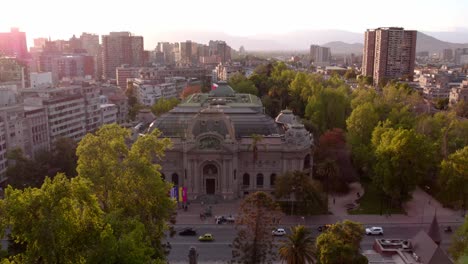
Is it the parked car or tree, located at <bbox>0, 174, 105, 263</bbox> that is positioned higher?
tree, located at <bbox>0, 174, 105, 263</bbox>

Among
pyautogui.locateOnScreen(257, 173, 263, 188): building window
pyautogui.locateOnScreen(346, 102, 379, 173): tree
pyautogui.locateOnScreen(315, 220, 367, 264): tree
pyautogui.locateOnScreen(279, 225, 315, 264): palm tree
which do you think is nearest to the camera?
pyautogui.locateOnScreen(279, 225, 315, 264): palm tree

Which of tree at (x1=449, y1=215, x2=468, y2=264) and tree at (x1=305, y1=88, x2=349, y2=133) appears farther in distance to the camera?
tree at (x1=305, y1=88, x2=349, y2=133)

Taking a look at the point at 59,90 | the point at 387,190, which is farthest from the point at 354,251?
the point at 59,90

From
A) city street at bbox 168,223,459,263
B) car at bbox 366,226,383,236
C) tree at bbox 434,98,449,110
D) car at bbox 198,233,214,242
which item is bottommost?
city street at bbox 168,223,459,263

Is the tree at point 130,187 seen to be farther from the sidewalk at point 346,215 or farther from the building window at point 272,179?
the building window at point 272,179

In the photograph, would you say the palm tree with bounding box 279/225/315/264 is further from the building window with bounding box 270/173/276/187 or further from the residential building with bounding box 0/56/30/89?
the residential building with bounding box 0/56/30/89

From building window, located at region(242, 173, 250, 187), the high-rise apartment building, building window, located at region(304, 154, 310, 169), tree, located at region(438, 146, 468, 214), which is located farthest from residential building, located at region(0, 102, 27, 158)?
the high-rise apartment building
